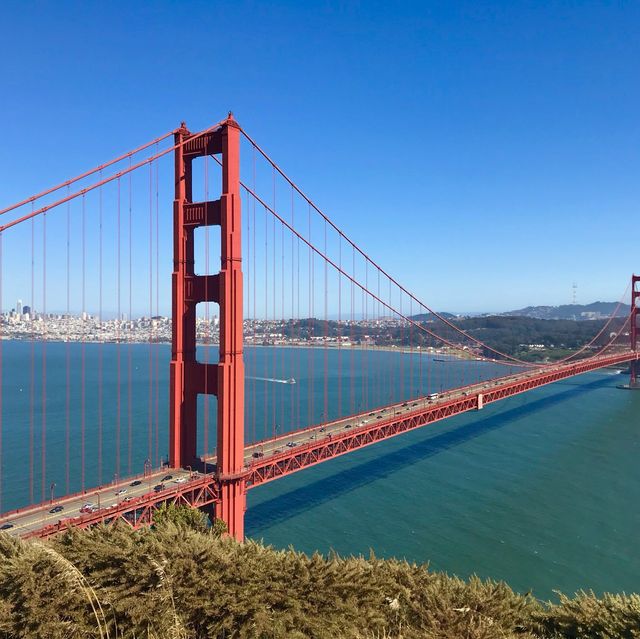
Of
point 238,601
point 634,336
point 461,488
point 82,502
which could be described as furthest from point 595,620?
point 634,336

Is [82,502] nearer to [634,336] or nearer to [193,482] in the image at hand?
[193,482]

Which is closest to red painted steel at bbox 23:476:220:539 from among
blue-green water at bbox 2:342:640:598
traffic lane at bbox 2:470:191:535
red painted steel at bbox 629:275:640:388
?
traffic lane at bbox 2:470:191:535

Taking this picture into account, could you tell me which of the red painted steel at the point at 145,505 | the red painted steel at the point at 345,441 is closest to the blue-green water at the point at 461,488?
the red painted steel at the point at 345,441

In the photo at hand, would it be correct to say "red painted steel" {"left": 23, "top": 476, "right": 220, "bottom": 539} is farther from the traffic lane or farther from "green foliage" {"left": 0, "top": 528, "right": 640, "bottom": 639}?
"green foliage" {"left": 0, "top": 528, "right": 640, "bottom": 639}

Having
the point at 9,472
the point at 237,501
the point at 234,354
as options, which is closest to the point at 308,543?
the point at 237,501

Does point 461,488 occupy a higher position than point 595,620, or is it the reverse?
point 595,620

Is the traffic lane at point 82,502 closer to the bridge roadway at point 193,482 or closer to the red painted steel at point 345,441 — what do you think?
the bridge roadway at point 193,482

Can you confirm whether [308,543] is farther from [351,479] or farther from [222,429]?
[351,479]
